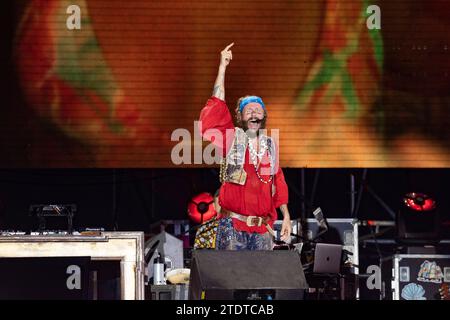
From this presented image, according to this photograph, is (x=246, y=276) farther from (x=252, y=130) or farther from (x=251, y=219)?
(x=252, y=130)

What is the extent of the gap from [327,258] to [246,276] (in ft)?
15.8

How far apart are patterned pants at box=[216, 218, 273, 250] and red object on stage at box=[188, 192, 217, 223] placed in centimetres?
490

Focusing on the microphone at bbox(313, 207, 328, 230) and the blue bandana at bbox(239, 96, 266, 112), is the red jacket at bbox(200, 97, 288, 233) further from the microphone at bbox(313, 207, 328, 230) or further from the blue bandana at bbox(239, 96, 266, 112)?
the microphone at bbox(313, 207, 328, 230)

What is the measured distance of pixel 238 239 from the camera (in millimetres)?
7480

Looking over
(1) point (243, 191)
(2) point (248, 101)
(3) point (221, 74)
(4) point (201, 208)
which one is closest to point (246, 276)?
(1) point (243, 191)

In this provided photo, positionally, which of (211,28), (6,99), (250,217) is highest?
(211,28)

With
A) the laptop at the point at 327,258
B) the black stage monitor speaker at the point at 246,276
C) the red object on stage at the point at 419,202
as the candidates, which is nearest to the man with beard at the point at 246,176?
the black stage monitor speaker at the point at 246,276

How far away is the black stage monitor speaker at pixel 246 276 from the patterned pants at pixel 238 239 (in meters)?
0.71

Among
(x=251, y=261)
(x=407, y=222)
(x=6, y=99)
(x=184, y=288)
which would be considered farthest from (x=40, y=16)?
(x=251, y=261)

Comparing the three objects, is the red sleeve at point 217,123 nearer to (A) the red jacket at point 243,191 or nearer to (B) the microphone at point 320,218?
(A) the red jacket at point 243,191

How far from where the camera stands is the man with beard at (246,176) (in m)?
7.50

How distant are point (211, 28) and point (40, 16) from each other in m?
2.07

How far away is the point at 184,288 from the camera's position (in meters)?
10.5
